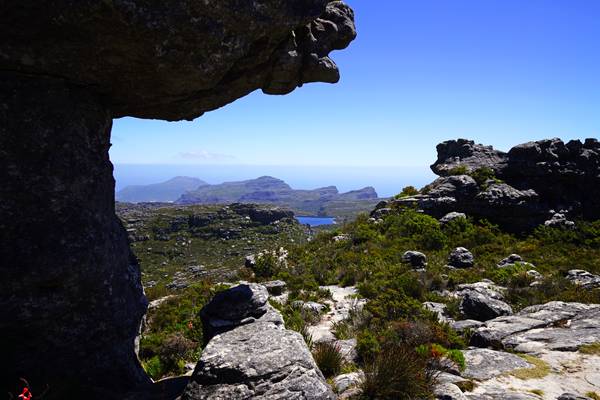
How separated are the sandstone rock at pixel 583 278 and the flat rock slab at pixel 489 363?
9106 millimetres

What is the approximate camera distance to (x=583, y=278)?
17.1 m

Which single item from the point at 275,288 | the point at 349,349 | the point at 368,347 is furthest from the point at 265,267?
the point at 368,347

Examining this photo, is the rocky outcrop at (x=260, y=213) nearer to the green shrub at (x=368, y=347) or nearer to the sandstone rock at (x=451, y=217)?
the sandstone rock at (x=451, y=217)

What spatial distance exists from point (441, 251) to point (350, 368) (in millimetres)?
15860

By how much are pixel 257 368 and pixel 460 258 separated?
1703 centimetres

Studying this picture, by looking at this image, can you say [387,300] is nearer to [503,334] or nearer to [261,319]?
[503,334]

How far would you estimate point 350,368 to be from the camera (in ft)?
27.6

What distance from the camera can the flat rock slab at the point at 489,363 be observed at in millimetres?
8188

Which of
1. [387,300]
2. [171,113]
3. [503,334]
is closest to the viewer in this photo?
[171,113]

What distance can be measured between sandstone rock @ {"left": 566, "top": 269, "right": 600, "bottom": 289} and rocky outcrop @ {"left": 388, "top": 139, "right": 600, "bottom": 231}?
872 centimetres

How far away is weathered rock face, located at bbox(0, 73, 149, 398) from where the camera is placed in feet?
21.7

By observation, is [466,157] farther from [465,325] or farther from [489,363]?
[489,363]

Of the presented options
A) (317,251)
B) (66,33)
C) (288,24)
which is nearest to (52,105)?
(66,33)

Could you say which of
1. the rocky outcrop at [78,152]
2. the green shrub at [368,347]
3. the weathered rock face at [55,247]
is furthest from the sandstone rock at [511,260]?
the weathered rock face at [55,247]
